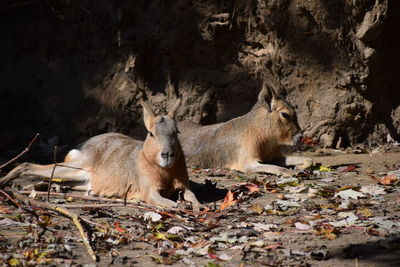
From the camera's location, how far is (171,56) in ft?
27.3

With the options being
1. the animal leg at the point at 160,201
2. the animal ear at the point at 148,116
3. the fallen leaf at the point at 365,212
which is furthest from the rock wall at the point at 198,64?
the fallen leaf at the point at 365,212

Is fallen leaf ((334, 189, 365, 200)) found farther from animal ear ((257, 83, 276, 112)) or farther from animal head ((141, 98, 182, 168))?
animal ear ((257, 83, 276, 112))

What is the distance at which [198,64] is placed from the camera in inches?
328

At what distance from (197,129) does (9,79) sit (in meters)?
3.70

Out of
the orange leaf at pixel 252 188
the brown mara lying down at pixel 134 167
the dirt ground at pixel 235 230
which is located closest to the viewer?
the dirt ground at pixel 235 230

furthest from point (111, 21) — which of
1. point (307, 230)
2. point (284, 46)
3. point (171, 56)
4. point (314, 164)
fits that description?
point (307, 230)

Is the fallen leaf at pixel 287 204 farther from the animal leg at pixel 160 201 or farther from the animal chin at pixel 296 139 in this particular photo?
the animal chin at pixel 296 139

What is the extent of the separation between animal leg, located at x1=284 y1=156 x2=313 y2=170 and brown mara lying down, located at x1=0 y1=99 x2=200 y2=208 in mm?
1926

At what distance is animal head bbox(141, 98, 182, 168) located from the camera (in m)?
4.60

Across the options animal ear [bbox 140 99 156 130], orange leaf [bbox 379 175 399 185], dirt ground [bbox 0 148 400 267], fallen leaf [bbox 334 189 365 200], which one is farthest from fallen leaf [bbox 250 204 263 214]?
orange leaf [bbox 379 175 399 185]

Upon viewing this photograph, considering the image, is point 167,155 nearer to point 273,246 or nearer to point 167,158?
point 167,158

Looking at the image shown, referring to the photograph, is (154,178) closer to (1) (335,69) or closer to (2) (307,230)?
(2) (307,230)

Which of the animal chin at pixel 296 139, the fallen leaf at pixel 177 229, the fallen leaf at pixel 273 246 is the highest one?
the animal chin at pixel 296 139

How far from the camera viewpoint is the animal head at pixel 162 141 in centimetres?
460
